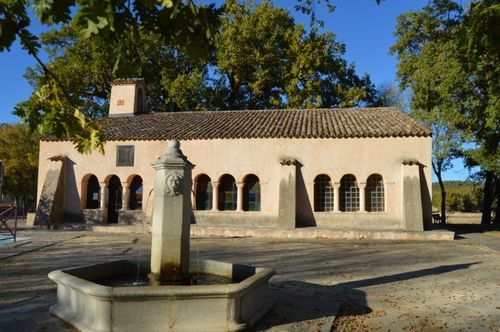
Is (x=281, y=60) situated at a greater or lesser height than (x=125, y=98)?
greater

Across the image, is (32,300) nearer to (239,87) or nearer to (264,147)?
(264,147)

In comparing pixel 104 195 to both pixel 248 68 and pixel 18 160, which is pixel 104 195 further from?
pixel 18 160

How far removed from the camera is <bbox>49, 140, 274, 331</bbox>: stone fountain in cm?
491

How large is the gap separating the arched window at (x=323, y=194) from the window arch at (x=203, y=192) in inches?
196

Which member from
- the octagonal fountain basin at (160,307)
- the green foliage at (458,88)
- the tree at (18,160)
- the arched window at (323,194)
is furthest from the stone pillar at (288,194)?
the tree at (18,160)

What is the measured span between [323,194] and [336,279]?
1069 centimetres

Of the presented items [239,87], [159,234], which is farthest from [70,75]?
[159,234]

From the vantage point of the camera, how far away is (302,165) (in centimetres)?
1919

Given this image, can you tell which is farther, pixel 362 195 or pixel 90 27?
pixel 362 195

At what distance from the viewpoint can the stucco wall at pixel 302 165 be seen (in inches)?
723

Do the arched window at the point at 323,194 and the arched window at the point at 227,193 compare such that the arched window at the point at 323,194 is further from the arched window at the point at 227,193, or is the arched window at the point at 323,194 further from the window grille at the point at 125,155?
the window grille at the point at 125,155

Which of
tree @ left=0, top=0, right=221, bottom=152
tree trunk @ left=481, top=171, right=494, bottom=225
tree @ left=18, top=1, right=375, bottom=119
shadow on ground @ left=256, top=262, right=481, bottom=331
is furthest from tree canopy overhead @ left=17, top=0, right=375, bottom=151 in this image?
tree @ left=0, top=0, right=221, bottom=152

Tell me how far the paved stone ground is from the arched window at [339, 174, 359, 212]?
369 centimetres

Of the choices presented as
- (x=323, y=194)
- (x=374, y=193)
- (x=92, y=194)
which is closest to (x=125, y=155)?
(x=92, y=194)
